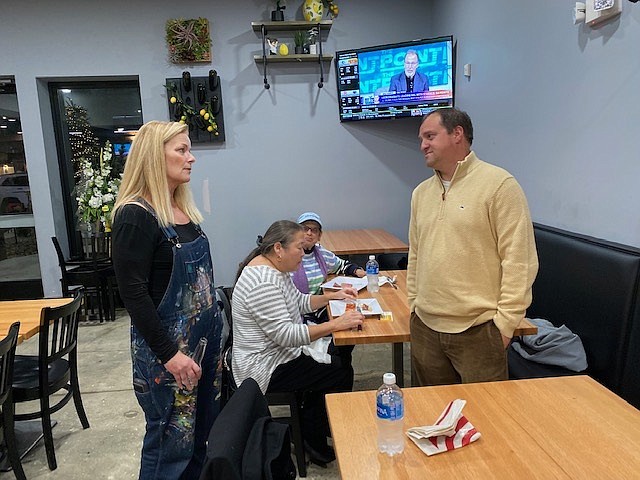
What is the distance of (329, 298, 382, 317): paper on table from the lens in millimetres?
2246

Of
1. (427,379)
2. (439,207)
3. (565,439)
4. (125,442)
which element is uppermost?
(439,207)

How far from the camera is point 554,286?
2463 millimetres

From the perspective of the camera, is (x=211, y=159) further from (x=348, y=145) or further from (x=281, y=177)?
(x=348, y=145)

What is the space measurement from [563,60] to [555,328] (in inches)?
58.9

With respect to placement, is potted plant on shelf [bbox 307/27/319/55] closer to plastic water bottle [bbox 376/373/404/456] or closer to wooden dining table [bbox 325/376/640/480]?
wooden dining table [bbox 325/376/640/480]

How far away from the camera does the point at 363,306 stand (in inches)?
91.7

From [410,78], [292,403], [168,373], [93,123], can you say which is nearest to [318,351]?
[292,403]

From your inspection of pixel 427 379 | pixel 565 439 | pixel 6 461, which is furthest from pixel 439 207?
pixel 6 461

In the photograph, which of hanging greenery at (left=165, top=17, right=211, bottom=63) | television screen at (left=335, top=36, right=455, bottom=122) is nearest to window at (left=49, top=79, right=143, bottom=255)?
hanging greenery at (left=165, top=17, right=211, bottom=63)

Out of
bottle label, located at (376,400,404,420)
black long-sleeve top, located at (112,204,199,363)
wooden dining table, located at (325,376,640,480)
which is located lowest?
wooden dining table, located at (325,376,640,480)

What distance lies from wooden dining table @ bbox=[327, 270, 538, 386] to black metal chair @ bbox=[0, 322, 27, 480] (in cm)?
138

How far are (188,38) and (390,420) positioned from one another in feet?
13.9

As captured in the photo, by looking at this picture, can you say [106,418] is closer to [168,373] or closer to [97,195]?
[168,373]

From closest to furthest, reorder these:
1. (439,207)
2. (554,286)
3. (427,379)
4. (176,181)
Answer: (176,181), (439,207), (427,379), (554,286)
